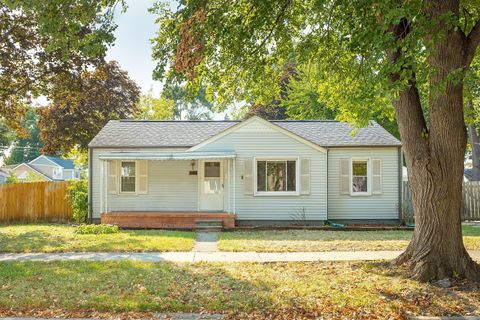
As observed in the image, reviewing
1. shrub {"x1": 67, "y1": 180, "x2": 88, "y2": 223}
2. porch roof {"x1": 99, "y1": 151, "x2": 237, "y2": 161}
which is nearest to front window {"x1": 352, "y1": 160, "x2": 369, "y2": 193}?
porch roof {"x1": 99, "y1": 151, "x2": 237, "y2": 161}

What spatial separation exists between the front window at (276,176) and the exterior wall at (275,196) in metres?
0.31

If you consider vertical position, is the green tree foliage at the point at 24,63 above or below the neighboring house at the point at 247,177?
above

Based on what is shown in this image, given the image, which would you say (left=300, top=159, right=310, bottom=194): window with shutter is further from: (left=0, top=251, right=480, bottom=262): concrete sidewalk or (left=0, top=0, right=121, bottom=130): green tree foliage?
(left=0, top=0, right=121, bottom=130): green tree foliage

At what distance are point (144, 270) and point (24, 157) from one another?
69.4 meters

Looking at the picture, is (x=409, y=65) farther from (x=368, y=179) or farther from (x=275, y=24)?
(x=368, y=179)

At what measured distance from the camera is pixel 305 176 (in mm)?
16438

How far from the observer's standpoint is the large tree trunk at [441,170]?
6.95 meters

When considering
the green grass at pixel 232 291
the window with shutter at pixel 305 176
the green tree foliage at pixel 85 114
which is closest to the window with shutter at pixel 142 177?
the window with shutter at pixel 305 176

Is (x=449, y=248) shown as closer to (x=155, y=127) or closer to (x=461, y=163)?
(x=461, y=163)

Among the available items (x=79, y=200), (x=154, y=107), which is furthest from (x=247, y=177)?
(x=154, y=107)

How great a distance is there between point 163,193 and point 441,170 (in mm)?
11847

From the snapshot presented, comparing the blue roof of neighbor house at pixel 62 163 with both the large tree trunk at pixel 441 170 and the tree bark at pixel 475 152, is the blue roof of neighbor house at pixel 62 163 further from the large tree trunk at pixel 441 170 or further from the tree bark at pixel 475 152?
the large tree trunk at pixel 441 170

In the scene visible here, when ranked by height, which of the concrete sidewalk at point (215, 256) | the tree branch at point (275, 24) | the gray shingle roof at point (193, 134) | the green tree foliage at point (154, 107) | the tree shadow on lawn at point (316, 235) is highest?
the green tree foliage at point (154, 107)

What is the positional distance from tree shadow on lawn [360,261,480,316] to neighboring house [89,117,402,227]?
9.13 metres
